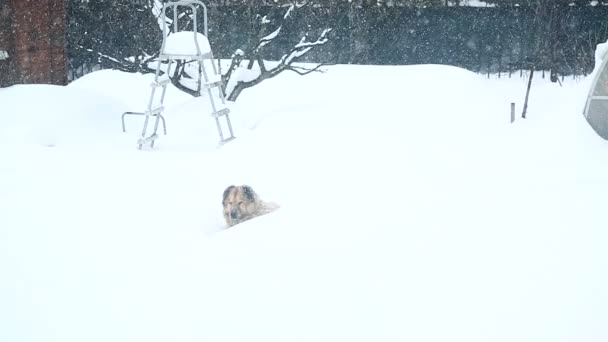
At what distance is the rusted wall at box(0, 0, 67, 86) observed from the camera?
11883 millimetres

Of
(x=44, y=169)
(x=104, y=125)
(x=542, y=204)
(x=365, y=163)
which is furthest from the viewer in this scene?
(x=104, y=125)

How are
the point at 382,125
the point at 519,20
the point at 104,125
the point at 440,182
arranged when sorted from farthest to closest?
the point at 519,20
the point at 104,125
the point at 382,125
the point at 440,182

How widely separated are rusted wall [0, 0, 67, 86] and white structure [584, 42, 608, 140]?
979 centimetres

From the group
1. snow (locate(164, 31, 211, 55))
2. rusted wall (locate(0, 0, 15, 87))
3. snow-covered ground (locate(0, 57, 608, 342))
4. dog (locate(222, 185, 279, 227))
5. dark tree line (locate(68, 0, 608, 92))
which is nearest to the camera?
snow-covered ground (locate(0, 57, 608, 342))

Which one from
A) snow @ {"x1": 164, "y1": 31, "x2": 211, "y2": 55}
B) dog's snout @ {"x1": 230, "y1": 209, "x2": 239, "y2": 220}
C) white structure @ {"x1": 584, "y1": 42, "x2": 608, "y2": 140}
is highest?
snow @ {"x1": 164, "y1": 31, "x2": 211, "y2": 55}

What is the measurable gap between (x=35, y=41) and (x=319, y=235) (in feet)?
32.9

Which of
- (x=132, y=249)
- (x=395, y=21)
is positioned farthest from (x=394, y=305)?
(x=395, y=21)

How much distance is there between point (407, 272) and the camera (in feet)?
12.3

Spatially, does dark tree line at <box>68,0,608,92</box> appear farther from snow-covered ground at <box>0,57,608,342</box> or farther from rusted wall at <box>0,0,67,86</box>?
snow-covered ground at <box>0,57,608,342</box>

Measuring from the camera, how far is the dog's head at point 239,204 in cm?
553

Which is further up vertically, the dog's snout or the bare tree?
the bare tree

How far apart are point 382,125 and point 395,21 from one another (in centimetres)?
964

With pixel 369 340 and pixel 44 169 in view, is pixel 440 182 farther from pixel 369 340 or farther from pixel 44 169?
pixel 44 169

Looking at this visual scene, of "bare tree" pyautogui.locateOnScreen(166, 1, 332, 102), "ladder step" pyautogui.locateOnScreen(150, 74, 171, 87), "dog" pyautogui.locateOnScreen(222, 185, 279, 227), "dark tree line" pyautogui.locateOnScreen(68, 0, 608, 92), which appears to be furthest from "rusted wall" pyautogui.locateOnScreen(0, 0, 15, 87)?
"dog" pyautogui.locateOnScreen(222, 185, 279, 227)
